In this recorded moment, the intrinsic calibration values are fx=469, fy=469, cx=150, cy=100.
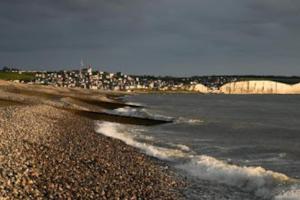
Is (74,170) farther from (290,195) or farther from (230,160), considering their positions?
(230,160)

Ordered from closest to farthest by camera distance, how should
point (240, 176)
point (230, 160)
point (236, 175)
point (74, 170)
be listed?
point (74, 170), point (240, 176), point (236, 175), point (230, 160)

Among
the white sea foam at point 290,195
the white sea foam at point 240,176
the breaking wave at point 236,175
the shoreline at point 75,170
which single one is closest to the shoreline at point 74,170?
the shoreline at point 75,170

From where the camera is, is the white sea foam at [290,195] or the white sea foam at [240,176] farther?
the white sea foam at [240,176]

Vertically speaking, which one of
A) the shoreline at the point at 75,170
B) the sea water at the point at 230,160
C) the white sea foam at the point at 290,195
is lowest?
the sea water at the point at 230,160

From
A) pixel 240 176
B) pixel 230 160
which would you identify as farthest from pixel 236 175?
pixel 230 160

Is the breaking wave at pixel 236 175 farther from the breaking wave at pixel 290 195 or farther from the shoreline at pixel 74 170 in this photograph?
the shoreline at pixel 74 170


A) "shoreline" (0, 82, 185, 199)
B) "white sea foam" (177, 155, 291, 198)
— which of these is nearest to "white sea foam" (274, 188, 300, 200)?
"white sea foam" (177, 155, 291, 198)

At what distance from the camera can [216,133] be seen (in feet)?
169

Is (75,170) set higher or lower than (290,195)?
higher

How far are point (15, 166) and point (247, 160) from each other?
17463 millimetres

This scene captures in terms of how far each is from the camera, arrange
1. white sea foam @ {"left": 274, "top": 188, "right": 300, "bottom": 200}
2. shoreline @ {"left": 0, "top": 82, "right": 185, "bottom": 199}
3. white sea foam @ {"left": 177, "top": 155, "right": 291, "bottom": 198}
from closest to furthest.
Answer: shoreline @ {"left": 0, "top": 82, "right": 185, "bottom": 199}
white sea foam @ {"left": 274, "top": 188, "right": 300, "bottom": 200}
white sea foam @ {"left": 177, "top": 155, "right": 291, "bottom": 198}

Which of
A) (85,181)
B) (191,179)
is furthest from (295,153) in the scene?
(85,181)

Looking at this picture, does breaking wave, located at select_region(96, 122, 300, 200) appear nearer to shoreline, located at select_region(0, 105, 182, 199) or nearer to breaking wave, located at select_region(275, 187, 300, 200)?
breaking wave, located at select_region(275, 187, 300, 200)

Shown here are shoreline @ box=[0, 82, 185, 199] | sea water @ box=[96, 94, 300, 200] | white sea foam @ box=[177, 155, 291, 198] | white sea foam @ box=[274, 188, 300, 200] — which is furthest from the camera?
white sea foam @ box=[177, 155, 291, 198]
